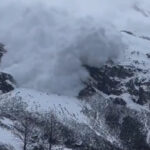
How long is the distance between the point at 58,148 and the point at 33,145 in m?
5.64

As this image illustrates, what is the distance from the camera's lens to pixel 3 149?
Answer: 7313 inches

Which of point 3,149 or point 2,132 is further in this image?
point 2,132

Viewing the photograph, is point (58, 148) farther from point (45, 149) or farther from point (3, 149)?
point (3, 149)

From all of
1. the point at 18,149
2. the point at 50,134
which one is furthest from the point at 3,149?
the point at 50,134

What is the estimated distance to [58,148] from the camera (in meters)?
196

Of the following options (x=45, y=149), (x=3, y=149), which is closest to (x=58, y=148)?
(x=45, y=149)

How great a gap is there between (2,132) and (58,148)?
13.5 meters

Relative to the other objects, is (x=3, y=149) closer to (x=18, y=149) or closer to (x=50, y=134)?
(x=18, y=149)

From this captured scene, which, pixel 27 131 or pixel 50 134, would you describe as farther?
pixel 50 134

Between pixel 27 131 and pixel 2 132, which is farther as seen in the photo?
pixel 2 132

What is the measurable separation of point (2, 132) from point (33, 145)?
8059mm

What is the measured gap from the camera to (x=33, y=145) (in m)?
196

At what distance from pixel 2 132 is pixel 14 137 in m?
5.07

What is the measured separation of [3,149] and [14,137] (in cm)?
889
